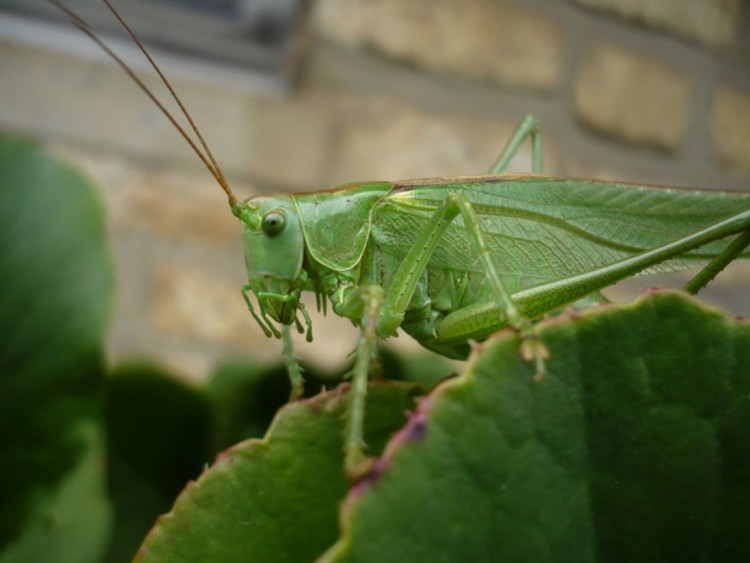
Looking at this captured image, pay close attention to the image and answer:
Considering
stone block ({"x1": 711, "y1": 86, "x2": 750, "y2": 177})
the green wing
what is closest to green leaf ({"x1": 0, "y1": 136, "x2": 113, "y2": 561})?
the green wing

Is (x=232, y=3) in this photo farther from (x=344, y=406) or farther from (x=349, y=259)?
(x=344, y=406)

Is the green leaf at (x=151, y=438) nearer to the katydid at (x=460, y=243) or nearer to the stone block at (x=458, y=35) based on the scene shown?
the katydid at (x=460, y=243)

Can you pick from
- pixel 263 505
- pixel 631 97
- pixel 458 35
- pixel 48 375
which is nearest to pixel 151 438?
pixel 48 375

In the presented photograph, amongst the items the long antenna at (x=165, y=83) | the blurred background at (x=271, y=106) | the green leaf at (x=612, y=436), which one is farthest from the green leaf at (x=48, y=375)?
the blurred background at (x=271, y=106)

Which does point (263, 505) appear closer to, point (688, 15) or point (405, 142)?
point (405, 142)

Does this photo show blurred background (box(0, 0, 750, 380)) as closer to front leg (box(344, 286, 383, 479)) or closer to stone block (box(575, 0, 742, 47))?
stone block (box(575, 0, 742, 47))

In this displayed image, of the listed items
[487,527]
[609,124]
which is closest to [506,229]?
[487,527]
